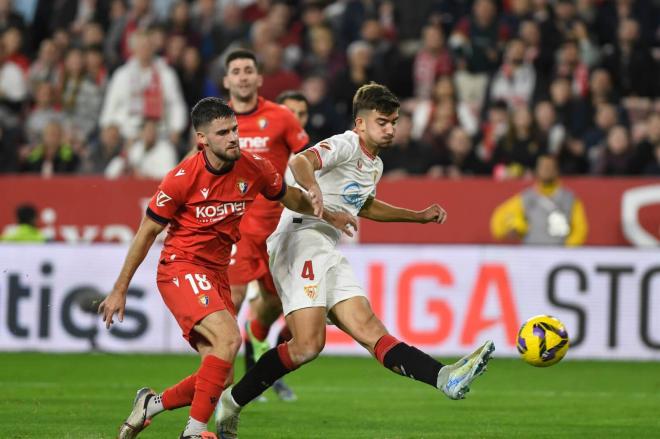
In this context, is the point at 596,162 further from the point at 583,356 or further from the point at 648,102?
the point at 583,356

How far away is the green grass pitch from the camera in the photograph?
8.49 metres

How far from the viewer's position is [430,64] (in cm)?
1741

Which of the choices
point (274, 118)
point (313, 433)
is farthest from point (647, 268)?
point (313, 433)

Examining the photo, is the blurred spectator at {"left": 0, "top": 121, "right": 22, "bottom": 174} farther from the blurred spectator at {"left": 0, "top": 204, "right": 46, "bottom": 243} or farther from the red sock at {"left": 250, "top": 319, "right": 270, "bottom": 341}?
the red sock at {"left": 250, "top": 319, "right": 270, "bottom": 341}

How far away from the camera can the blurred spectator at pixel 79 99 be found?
57.0 feet

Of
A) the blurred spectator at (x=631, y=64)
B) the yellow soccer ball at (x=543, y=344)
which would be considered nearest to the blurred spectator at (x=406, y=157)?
the blurred spectator at (x=631, y=64)

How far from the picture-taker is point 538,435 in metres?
8.27

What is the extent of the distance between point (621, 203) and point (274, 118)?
269 inches

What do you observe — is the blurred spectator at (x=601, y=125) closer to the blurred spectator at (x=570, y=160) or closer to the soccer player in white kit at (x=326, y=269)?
the blurred spectator at (x=570, y=160)

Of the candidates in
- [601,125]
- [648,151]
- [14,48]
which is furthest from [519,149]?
[14,48]

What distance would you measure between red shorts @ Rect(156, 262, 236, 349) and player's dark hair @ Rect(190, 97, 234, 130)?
0.83 metres

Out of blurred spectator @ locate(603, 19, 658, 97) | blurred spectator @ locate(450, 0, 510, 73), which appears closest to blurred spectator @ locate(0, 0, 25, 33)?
blurred spectator @ locate(450, 0, 510, 73)

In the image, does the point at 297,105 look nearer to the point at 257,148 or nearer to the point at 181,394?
the point at 257,148

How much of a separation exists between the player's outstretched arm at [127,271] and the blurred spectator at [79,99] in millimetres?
10437
